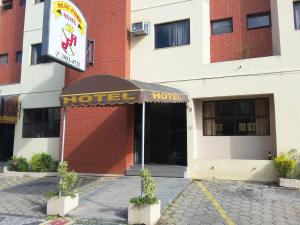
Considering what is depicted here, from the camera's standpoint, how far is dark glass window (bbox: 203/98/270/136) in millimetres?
12805

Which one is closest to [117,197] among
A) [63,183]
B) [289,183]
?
[63,183]

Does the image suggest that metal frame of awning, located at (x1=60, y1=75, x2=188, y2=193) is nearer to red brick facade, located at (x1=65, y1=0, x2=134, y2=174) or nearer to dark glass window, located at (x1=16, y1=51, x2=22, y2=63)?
red brick facade, located at (x1=65, y1=0, x2=134, y2=174)

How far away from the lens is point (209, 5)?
578 inches

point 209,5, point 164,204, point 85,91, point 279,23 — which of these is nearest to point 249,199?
point 164,204

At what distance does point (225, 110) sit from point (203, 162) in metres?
2.45

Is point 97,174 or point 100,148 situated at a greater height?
point 100,148

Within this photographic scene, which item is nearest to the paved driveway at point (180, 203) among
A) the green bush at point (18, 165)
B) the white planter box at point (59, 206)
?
the white planter box at point (59, 206)

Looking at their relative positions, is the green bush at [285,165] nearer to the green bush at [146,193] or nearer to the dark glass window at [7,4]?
the green bush at [146,193]

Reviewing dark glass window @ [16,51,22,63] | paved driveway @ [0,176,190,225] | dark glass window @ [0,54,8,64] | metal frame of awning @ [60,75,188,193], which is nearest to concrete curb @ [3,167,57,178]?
paved driveway @ [0,176,190,225]

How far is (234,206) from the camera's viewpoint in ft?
28.5

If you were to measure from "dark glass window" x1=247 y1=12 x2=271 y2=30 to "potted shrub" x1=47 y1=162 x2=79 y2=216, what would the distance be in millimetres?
10030

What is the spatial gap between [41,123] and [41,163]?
2.58 m

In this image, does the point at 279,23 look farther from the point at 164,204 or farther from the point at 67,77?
the point at 67,77

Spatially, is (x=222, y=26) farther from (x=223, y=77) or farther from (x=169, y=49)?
(x=223, y=77)
